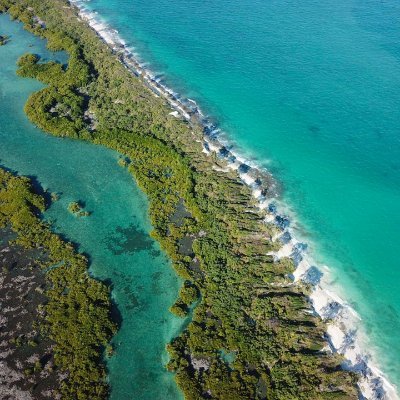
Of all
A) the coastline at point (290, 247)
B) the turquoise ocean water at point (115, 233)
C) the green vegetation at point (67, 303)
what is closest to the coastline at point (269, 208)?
the coastline at point (290, 247)

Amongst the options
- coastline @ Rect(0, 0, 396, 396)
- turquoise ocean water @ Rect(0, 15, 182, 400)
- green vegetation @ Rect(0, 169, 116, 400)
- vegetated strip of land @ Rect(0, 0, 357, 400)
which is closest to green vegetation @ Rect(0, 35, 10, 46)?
vegetated strip of land @ Rect(0, 0, 357, 400)

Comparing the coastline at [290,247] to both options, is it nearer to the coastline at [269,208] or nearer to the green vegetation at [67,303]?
the coastline at [269,208]

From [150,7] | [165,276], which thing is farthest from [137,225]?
[150,7]

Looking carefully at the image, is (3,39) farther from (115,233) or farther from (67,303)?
(67,303)

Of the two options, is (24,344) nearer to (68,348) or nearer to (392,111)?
(68,348)

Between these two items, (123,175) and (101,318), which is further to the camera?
(123,175)

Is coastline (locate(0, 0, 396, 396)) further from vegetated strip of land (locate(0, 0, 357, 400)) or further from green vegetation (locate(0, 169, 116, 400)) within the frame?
green vegetation (locate(0, 169, 116, 400))

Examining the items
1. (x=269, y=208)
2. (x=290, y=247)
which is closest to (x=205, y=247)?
(x=290, y=247)
